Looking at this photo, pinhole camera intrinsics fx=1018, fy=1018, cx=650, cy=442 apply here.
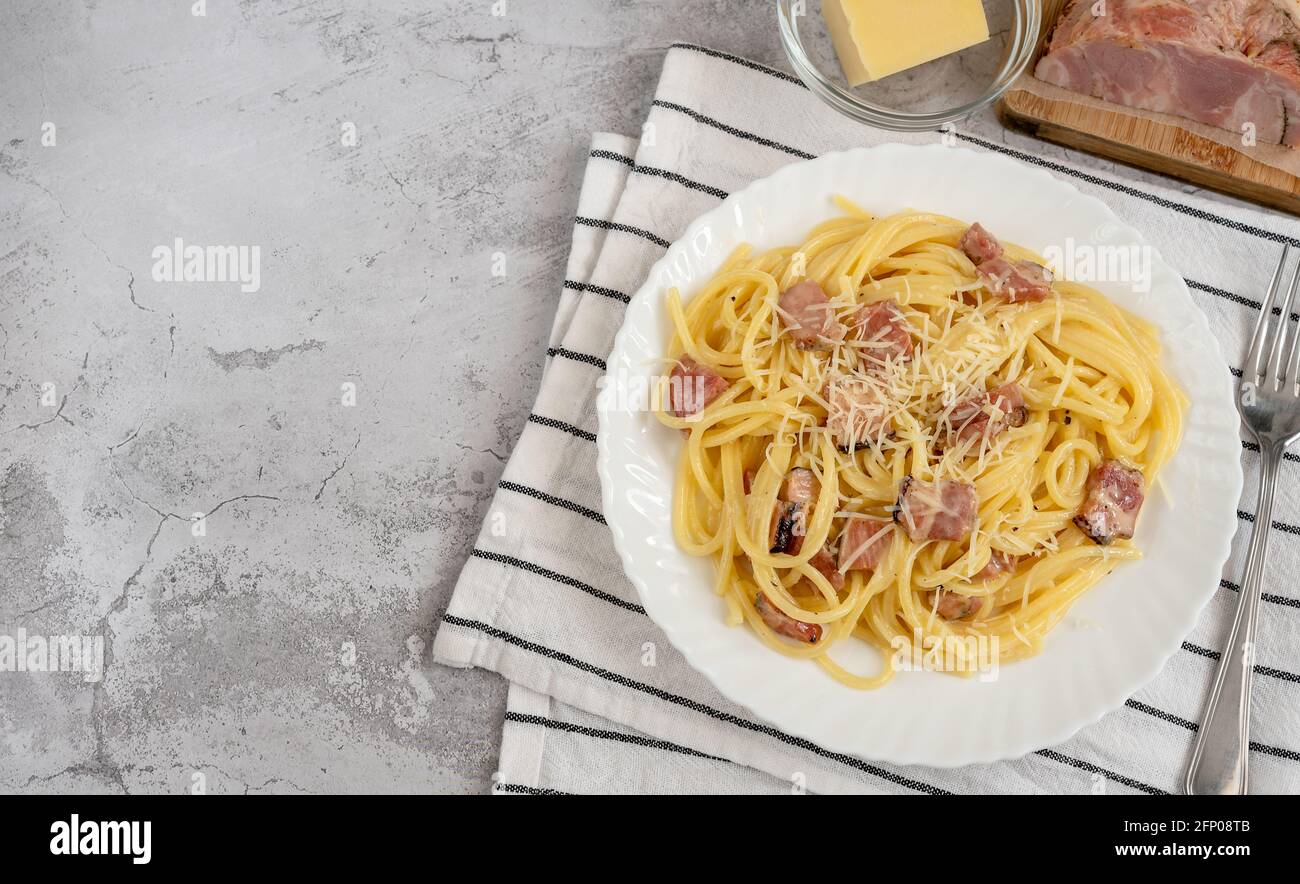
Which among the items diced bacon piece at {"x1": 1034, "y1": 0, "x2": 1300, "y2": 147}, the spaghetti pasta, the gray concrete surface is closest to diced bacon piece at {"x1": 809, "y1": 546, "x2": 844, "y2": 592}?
the spaghetti pasta

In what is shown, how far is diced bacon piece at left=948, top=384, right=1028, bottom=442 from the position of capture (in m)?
2.78

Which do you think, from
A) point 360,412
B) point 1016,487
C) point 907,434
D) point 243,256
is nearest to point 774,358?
point 907,434

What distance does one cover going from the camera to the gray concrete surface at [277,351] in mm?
3303

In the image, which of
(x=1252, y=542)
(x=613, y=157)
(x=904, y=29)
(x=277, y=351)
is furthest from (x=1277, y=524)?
(x=277, y=351)

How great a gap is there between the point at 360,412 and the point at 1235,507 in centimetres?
274

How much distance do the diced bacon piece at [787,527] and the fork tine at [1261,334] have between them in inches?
63.2

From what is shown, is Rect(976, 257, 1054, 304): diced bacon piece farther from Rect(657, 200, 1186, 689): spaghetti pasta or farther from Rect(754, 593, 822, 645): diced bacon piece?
Rect(754, 593, 822, 645): diced bacon piece

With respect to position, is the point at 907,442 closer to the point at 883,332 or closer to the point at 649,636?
the point at 883,332

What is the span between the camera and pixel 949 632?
9.47 ft

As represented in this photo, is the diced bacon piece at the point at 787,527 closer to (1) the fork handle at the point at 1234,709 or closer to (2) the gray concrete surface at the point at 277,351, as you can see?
(2) the gray concrete surface at the point at 277,351

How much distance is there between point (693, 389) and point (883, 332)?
0.56 m

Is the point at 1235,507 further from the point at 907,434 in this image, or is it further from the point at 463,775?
the point at 463,775

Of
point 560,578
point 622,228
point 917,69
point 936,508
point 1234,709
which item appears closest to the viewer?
point 936,508

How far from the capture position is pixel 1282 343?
3.27 metres
